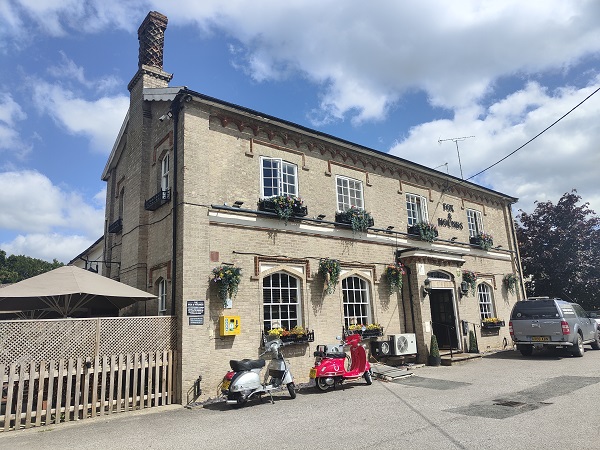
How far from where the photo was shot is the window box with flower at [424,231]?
15156mm

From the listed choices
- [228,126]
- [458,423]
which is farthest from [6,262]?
[458,423]

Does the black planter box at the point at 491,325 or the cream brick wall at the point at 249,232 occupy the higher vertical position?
the cream brick wall at the point at 249,232

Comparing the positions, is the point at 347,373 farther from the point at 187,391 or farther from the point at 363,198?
the point at 363,198

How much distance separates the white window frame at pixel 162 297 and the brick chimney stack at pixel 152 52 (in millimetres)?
6492

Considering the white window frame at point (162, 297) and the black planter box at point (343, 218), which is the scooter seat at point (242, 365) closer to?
the white window frame at point (162, 297)

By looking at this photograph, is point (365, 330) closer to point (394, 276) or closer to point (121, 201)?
point (394, 276)

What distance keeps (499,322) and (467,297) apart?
7.63 ft

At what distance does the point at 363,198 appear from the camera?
13969 mm

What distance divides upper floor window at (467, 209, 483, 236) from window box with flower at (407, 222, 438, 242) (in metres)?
3.43

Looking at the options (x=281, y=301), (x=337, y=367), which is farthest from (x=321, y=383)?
(x=281, y=301)

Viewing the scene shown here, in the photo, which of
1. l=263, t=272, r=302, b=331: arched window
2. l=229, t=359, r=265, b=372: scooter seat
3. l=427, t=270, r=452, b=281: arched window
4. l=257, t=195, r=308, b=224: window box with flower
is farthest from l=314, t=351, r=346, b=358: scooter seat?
l=427, t=270, r=452, b=281: arched window

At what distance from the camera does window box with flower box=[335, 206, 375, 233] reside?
12898mm

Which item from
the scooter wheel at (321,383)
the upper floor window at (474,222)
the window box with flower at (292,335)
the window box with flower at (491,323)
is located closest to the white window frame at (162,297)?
the window box with flower at (292,335)

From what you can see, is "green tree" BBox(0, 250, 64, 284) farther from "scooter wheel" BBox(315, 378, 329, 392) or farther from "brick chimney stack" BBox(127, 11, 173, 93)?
"scooter wheel" BBox(315, 378, 329, 392)
